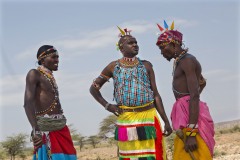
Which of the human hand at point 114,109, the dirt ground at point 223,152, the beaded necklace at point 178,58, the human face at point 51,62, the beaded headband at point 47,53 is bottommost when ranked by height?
the dirt ground at point 223,152

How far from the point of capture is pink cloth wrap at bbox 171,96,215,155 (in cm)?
536

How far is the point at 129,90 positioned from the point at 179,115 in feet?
3.29

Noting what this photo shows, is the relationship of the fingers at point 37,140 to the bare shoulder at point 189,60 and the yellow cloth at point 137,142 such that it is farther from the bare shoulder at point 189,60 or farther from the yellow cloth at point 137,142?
the bare shoulder at point 189,60

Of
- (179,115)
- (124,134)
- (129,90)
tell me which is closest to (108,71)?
(129,90)

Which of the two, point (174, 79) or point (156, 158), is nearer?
point (174, 79)

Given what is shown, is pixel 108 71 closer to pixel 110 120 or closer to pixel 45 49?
pixel 45 49

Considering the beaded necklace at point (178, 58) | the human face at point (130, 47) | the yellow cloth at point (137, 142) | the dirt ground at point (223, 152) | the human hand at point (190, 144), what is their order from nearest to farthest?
the human hand at point (190, 144), the beaded necklace at point (178, 58), the yellow cloth at point (137, 142), the human face at point (130, 47), the dirt ground at point (223, 152)

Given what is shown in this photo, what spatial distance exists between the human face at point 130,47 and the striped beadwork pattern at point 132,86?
0.20 meters

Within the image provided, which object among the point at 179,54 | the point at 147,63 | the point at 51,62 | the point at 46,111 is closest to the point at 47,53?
the point at 51,62

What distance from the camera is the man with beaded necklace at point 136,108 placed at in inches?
240

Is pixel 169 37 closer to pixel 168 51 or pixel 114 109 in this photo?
pixel 168 51

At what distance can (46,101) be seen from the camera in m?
5.98

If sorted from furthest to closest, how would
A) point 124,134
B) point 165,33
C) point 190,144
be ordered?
point 124,134
point 165,33
point 190,144

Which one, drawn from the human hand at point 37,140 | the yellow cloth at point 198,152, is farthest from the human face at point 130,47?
the human hand at point 37,140
